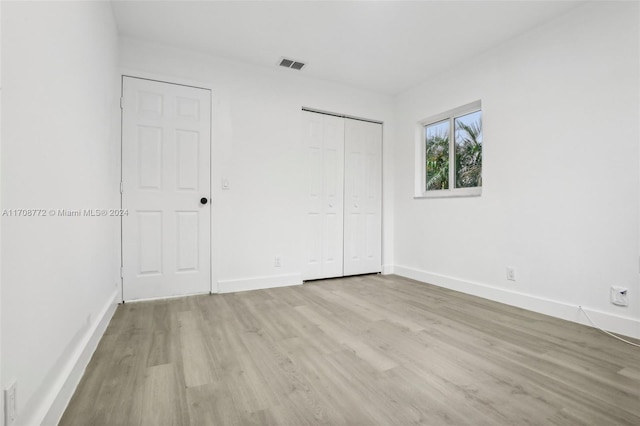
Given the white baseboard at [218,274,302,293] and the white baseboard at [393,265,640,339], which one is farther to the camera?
the white baseboard at [218,274,302,293]

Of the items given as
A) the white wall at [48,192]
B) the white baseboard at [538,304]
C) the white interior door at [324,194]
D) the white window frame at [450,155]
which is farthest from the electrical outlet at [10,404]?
the white window frame at [450,155]

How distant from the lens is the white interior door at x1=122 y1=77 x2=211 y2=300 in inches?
110

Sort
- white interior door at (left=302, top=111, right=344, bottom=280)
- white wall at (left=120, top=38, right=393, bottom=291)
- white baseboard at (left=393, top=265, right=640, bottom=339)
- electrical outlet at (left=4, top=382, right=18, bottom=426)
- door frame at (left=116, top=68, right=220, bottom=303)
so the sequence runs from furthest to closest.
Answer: white interior door at (left=302, top=111, right=344, bottom=280), white wall at (left=120, top=38, right=393, bottom=291), door frame at (left=116, top=68, right=220, bottom=303), white baseboard at (left=393, top=265, right=640, bottom=339), electrical outlet at (left=4, top=382, right=18, bottom=426)

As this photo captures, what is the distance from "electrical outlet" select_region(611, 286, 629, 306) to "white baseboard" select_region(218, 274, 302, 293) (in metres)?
2.71

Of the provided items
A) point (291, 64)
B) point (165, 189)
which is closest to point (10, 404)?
point (165, 189)

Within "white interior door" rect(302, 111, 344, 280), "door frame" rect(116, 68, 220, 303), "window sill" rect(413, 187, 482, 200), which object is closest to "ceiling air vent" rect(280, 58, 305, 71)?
A: "white interior door" rect(302, 111, 344, 280)

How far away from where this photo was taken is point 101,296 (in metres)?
2.09

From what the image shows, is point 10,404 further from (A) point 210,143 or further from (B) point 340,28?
(B) point 340,28

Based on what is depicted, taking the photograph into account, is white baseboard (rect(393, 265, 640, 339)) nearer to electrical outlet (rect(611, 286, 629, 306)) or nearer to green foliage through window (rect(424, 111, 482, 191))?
electrical outlet (rect(611, 286, 629, 306))

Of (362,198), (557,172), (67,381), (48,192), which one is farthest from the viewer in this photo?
(362,198)

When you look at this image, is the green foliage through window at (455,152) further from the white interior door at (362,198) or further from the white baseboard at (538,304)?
the white baseboard at (538,304)

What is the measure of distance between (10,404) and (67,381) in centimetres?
53

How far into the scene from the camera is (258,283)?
3.29 metres

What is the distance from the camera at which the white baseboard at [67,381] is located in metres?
1.07
